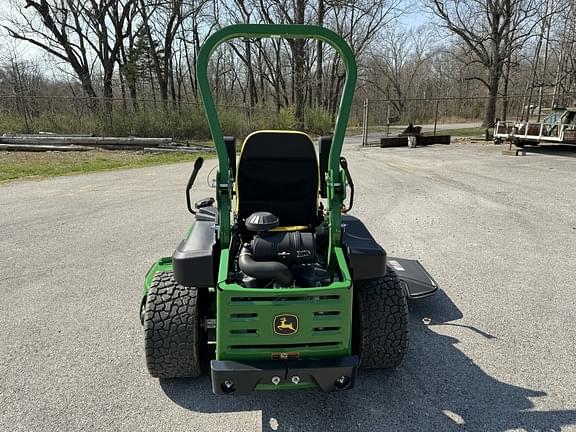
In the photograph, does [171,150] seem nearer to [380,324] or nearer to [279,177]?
[279,177]

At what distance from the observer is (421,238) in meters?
5.36

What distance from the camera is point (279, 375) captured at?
78.4 inches

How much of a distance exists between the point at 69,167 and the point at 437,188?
10085 millimetres

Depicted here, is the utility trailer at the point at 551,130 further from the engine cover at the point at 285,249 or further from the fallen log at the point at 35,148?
the fallen log at the point at 35,148

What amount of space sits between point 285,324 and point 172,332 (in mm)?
727

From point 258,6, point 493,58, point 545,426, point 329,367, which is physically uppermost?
point 258,6

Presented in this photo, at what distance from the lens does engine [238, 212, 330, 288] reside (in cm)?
219

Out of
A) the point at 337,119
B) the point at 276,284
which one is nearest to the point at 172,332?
the point at 276,284

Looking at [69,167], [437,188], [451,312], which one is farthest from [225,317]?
[69,167]

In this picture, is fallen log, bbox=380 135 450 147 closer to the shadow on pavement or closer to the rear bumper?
the shadow on pavement

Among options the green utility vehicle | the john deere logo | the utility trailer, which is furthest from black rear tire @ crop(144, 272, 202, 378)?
the utility trailer

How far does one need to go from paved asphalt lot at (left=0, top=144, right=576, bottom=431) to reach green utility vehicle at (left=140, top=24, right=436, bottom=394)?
1.01 feet

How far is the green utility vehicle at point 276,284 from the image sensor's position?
79.0 inches

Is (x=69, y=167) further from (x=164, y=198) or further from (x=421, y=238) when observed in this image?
(x=421, y=238)
